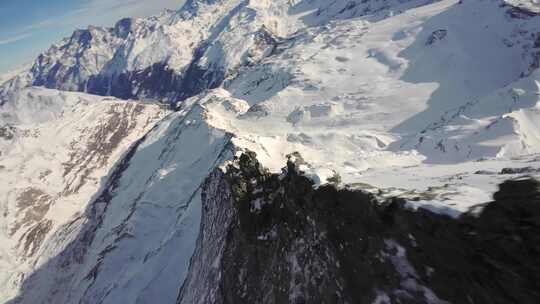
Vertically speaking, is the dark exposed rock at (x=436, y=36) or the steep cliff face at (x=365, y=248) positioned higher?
the steep cliff face at (x=365, y=248)

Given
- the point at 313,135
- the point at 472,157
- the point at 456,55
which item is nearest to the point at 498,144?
the point at 472,157

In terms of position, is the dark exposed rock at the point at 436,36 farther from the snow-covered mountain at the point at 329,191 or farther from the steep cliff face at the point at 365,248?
the steep cliff face at the point at 365,248

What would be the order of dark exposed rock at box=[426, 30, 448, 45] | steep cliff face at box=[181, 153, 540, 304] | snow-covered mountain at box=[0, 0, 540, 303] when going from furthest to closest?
dark exposed rock at box=[426, 30, 448, 45] → snow-covered mountain at box=[0, 0, 540, 303] → steep cliff face at box=[181, 153, 540, 304]

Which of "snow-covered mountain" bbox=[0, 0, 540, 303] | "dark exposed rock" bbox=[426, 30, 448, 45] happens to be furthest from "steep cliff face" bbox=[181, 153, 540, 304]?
"dark exposed rock" bbox=[426, 30, 448, 45]

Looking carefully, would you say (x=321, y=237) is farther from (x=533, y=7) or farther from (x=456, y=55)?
(x=533, y=7)

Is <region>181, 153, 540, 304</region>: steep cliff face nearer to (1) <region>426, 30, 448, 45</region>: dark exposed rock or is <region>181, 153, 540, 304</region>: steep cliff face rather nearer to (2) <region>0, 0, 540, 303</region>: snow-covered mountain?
(2) <region>0, 0, 540, 303</region>: snow-covered mountain

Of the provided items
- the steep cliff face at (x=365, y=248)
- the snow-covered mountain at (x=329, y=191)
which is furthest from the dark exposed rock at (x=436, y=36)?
the steep cliff face at (x=365, y=248)

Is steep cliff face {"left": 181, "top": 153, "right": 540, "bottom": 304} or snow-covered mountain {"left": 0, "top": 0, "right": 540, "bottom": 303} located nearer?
steep cliff face {"left": 181, "top": 153, "right": 540, "bottom": 304}

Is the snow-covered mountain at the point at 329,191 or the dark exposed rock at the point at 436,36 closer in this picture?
the snow-covered mountain at the point at 329,191

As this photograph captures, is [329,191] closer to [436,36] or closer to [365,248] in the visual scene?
[365,248]
